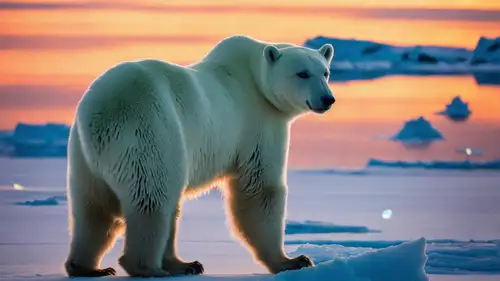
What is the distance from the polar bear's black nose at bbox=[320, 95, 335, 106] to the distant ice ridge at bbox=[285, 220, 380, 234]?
10.2 meters

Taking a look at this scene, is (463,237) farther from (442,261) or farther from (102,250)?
(102,250)

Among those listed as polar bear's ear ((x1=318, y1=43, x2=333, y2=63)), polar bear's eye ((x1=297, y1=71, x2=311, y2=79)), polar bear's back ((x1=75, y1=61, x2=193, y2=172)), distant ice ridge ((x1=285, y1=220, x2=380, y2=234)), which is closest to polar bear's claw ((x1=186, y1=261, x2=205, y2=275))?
polar bear's back ((x1=75, y1=61, x2=193, y2=172))

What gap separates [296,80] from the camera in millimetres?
9688

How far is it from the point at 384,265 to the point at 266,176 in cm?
132

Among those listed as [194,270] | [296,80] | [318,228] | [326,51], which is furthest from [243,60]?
[318,228]

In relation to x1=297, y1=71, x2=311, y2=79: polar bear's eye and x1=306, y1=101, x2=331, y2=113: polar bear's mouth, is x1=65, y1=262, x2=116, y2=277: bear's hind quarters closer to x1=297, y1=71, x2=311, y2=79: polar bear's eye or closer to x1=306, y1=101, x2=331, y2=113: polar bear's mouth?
x1=306, y1=101, x2=331, y2=113: polar bear's mouth

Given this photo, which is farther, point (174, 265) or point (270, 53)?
point (270, 53)

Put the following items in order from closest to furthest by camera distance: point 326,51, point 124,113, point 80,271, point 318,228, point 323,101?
point 124,113
point 80,271
point 323,101
point 326,51
point 318,228

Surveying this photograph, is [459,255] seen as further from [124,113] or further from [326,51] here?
[124,113]

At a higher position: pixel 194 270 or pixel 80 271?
pixel 194 270

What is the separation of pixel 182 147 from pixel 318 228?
1133 cm

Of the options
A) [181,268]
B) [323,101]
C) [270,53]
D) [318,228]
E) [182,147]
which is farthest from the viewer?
[318,228]

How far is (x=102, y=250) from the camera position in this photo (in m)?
9.12

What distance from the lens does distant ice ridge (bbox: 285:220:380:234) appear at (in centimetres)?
1962
